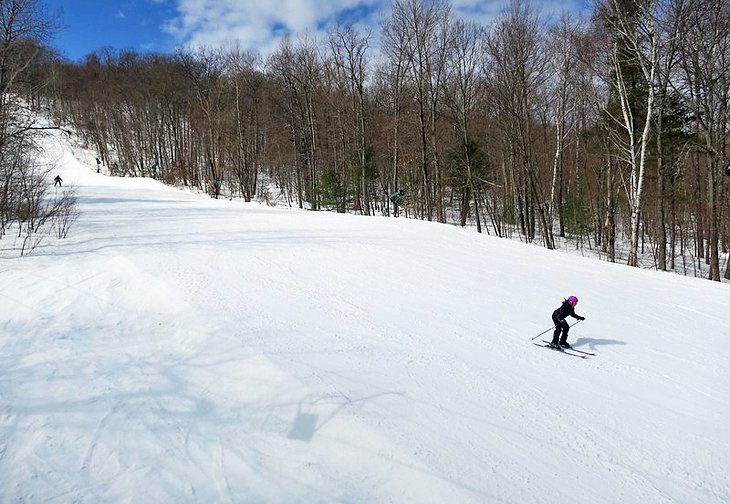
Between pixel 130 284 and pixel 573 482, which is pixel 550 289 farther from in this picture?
pixel 130 284

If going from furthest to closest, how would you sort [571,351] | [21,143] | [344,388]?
[21,143] < [571,351] < [344,388]

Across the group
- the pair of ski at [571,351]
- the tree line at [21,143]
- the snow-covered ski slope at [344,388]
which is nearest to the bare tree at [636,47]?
the snow-covered ski slope at [344,388]

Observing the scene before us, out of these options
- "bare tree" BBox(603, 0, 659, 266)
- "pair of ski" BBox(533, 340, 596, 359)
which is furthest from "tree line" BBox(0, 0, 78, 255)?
"bare tree" BBox(603, 0, 659, 266)

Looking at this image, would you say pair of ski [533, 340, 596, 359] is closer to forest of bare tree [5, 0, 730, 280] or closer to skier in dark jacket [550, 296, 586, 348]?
skier in dark jacket [550, 296, 586, 348]

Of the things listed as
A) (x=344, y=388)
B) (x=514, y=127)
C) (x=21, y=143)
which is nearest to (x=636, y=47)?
(x=514, y=127)

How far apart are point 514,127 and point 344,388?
2416 cm

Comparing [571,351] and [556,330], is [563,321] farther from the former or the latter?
[571,351]

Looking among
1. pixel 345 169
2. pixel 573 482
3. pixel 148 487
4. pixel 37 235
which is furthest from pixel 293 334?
pixel 345 169

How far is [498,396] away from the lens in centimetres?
513

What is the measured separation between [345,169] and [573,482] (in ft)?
97.8

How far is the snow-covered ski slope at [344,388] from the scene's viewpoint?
3703 millimetres

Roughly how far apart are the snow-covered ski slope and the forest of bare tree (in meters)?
10.2

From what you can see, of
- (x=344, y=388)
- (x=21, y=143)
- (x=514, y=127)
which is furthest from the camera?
(x=514, y=127)

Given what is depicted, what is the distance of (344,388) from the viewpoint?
494 cm
